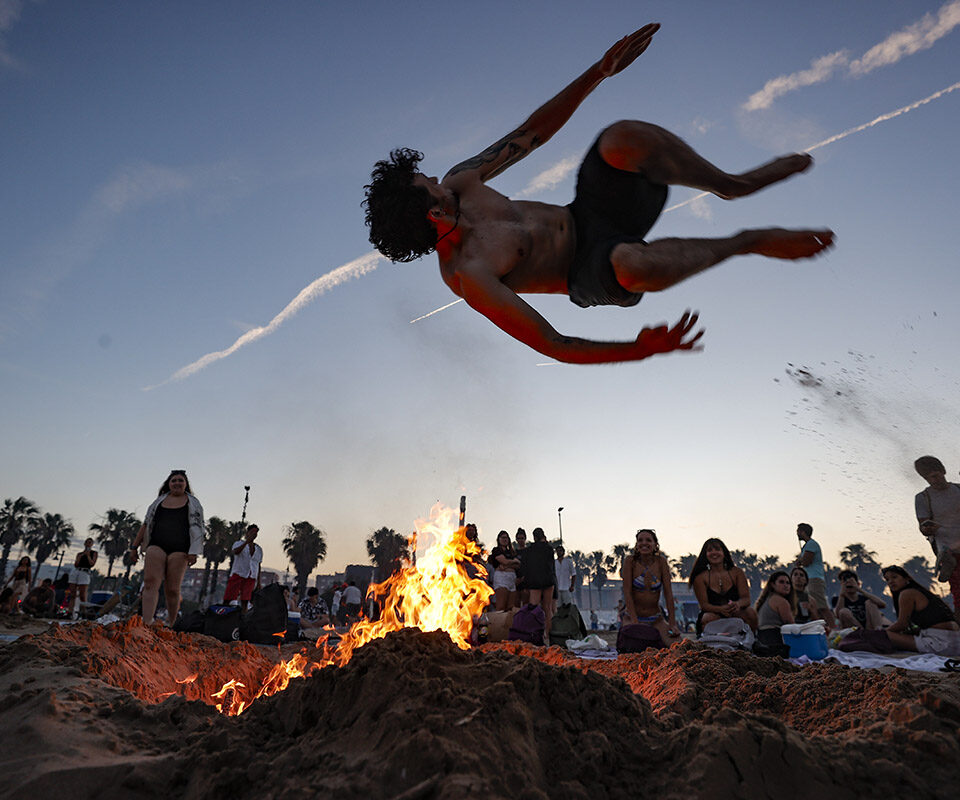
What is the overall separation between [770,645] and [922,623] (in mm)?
1967

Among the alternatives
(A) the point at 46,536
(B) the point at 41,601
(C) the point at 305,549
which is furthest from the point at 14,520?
(B) the point at 41,601

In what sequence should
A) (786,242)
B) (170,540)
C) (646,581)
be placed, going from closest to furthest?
(786,242) < (170,540) < (646,581)

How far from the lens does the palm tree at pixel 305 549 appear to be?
155 ft

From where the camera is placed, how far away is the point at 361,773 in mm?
1430

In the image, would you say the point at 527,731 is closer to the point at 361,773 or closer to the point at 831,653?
the point at 361,773

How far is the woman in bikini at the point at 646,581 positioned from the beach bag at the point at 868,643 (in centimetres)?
183

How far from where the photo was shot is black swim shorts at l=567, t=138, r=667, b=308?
9.20 ft

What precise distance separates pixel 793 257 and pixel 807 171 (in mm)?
532

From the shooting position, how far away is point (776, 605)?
6238 mm

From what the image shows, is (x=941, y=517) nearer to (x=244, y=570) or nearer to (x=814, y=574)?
(x=814, y=574)

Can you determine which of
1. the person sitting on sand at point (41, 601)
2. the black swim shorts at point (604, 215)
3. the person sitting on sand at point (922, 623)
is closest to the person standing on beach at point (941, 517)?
Result: the person sitting on sand at point (922, 623)

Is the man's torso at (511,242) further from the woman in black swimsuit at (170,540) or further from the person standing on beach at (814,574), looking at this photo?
the person standing on beach at (814,574)

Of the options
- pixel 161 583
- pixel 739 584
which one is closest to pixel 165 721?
pixel 161 583

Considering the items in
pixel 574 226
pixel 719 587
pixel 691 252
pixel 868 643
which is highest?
pixel 574 226
